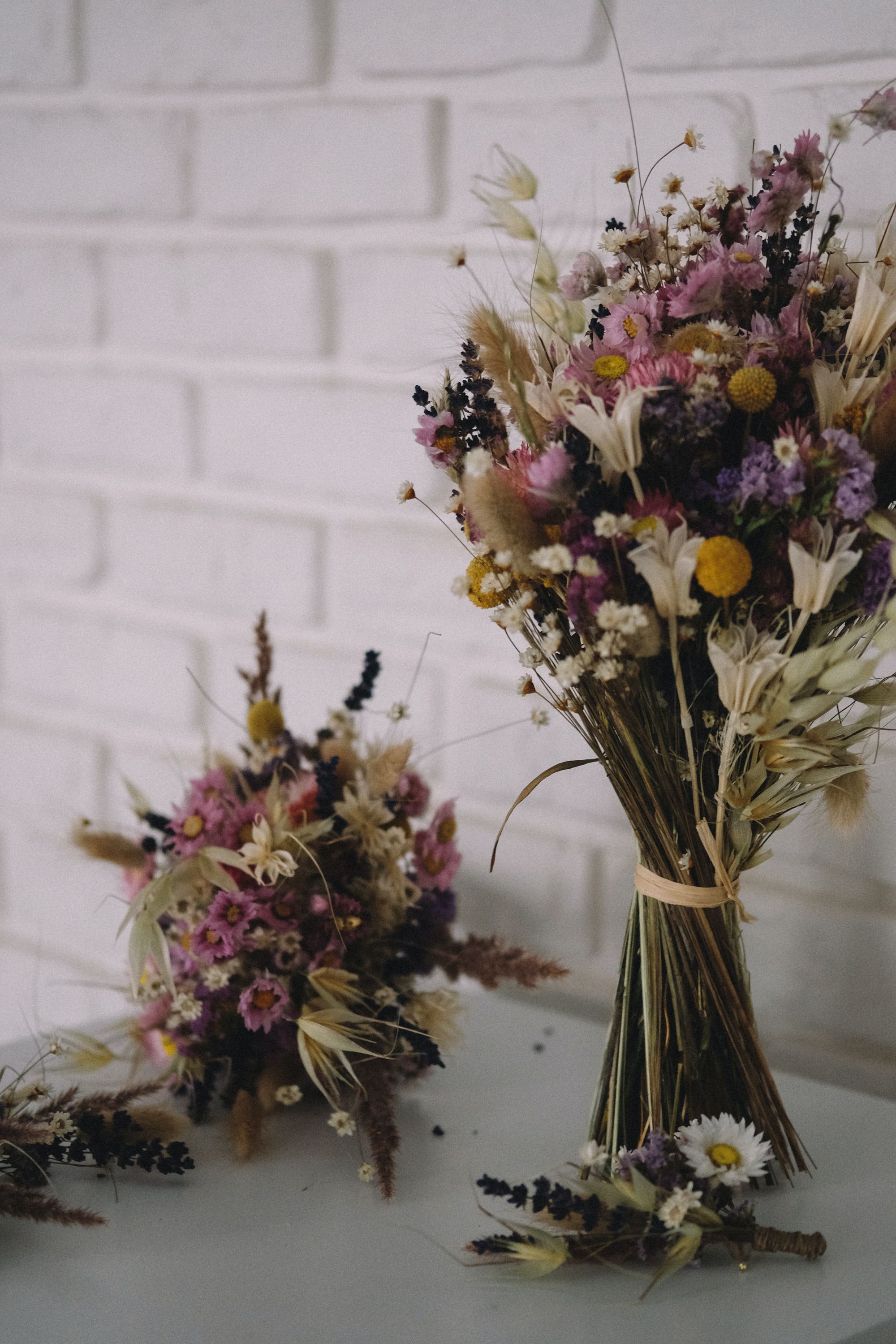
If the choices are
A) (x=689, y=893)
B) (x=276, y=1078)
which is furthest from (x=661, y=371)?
(x=276, y=1078)

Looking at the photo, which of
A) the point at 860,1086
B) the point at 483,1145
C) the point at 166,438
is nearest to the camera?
the point at 483,1145

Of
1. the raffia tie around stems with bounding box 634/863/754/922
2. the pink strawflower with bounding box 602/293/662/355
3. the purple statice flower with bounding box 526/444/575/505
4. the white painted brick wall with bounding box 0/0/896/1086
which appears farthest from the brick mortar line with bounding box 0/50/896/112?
the raffia tie around stems with bounding box 634/863/754/922

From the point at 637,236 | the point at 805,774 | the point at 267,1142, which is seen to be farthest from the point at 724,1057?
the point at 637,236

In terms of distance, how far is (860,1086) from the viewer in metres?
0.84

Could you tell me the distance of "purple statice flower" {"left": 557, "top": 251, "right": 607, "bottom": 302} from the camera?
2.01ft

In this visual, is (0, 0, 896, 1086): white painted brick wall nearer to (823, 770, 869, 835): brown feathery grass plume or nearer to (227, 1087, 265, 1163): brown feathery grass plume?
(823, 770, 869, 835): brown feathery grass plume

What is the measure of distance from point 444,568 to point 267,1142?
0.42 m

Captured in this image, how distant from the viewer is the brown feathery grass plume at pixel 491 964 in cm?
78

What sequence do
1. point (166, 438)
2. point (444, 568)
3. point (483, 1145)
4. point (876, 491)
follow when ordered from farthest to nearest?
point (166, 438)
point (444, 568)
point (483, 1145)
point (876, 491)

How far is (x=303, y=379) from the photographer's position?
39.4 inches

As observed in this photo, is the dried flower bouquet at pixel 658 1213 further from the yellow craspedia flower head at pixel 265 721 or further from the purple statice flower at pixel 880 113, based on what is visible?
the purple statice flower at pixel 880 113

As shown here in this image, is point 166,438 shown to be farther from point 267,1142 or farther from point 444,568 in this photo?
point 267,1142

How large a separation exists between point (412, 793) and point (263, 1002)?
17cm

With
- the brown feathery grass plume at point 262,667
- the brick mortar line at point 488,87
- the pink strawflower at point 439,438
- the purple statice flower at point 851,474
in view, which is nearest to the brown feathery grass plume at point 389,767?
the brown feathery grass plume at point 262,667
